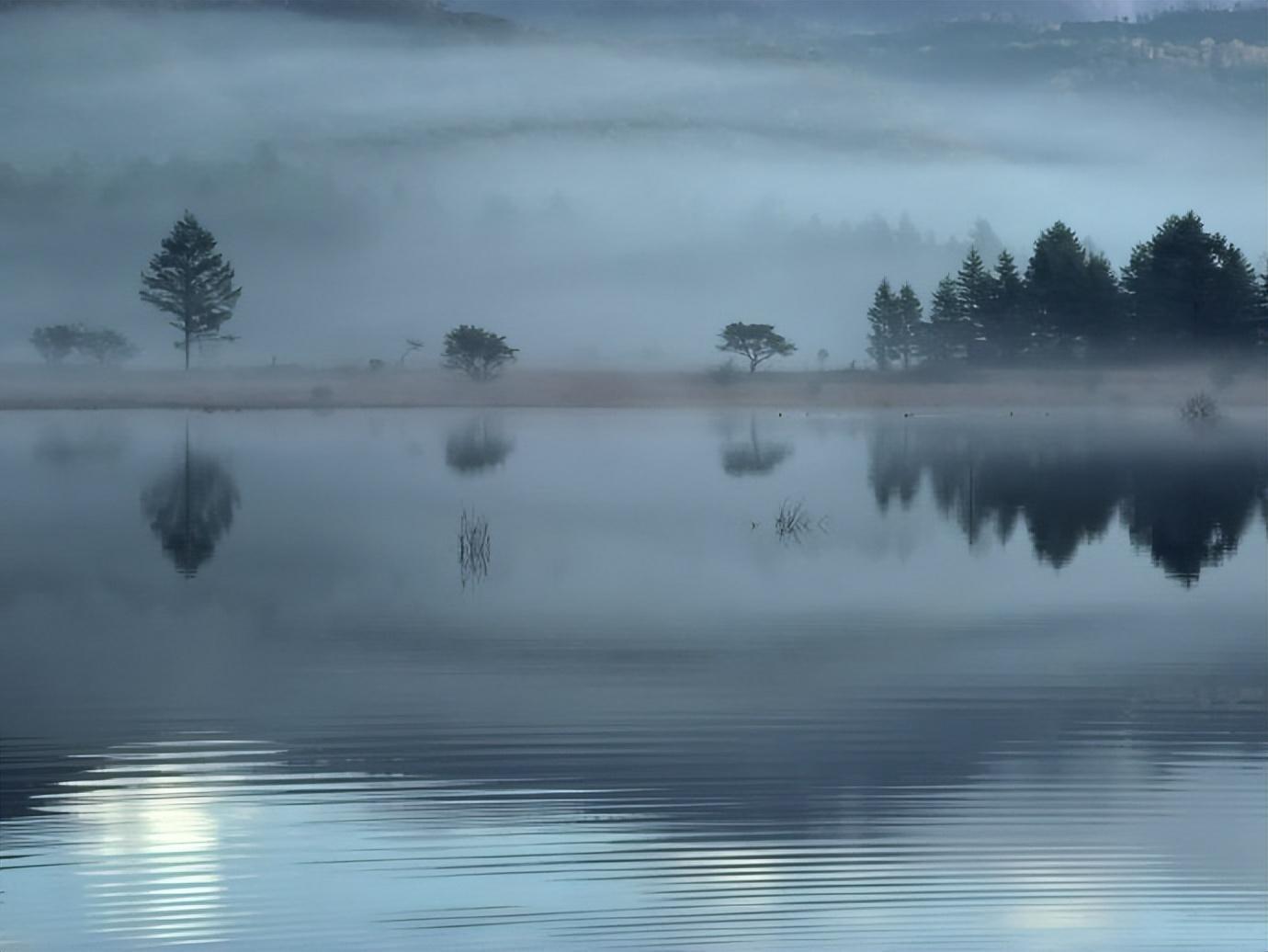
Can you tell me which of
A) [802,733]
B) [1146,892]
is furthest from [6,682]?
[1146,892]

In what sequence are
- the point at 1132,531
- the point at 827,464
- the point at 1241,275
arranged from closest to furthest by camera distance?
the point at 1132,531 < the point at 827,464 < the point at 1241,275

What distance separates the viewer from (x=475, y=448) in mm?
63188

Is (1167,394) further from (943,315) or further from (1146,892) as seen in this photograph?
(1146,892)

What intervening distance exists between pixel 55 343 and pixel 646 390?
47980mm

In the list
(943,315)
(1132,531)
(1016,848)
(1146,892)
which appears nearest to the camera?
(1146,892)

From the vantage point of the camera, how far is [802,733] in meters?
14.9

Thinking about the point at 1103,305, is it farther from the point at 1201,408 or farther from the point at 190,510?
the point at 190,510

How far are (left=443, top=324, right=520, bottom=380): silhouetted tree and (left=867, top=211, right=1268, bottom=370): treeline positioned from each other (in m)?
33.3

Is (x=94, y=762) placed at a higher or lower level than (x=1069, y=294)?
lower

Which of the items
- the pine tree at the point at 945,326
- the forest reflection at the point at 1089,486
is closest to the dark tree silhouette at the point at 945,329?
the pine tree at the point at 945,326

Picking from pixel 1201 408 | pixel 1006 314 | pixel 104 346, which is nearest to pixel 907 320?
pixel 1006 314

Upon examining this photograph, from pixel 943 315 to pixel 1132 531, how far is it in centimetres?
8843

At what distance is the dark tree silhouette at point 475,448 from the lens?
52500 millimetres

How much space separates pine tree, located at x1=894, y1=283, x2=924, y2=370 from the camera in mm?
128125
